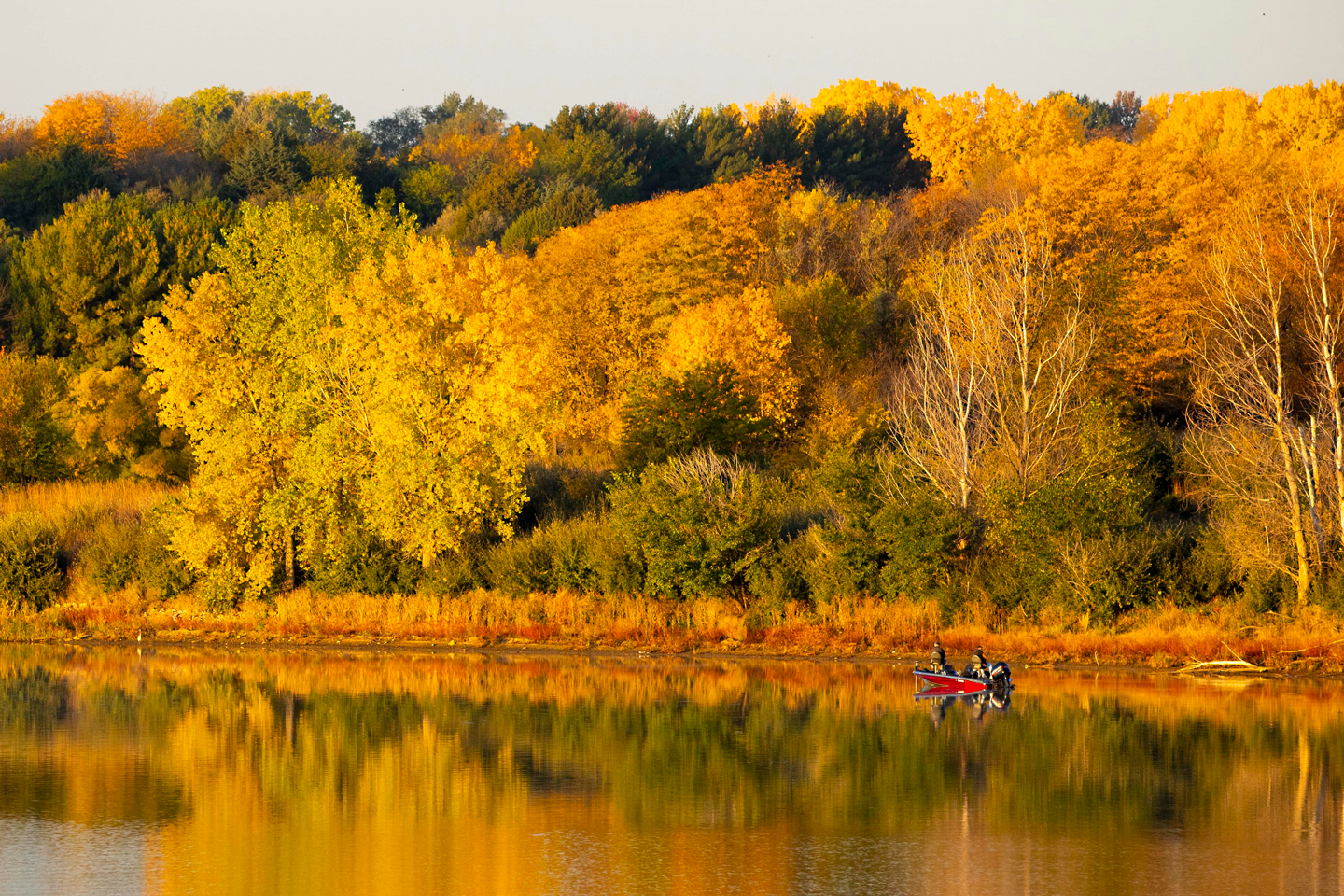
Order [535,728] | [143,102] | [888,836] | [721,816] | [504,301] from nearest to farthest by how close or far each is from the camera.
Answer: [888,836]
[721,816]
[535,728]
[504,301]
[143,102]

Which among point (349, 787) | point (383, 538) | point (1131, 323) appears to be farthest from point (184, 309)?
point (1131, 323)

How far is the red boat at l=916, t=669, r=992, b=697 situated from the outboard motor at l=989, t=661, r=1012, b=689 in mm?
135

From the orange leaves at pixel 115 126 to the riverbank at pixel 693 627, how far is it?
234ft

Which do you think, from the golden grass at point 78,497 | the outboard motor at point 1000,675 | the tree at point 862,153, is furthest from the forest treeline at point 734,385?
the tree at point 862,153

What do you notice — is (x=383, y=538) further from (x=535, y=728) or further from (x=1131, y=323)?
(x=1131, y=323)

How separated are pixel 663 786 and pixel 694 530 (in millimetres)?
18475

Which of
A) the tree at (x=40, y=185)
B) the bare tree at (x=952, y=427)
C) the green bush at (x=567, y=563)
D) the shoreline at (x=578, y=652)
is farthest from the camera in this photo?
the tree at (x=40, y=185)

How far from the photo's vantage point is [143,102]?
11819cm

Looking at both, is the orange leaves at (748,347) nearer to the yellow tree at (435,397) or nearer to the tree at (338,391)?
the tree at (338,391)

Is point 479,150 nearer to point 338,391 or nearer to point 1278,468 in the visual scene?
point 338,391

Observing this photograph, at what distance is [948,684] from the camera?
99.6 ft

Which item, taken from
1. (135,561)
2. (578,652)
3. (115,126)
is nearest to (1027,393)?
(578,652)

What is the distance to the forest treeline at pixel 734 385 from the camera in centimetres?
3722

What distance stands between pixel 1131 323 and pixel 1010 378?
A: 726 inches
